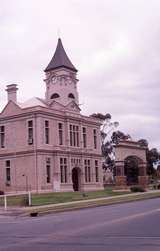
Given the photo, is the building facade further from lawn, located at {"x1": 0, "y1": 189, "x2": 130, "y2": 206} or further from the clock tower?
lawn, located at {"x1": 0, "y1": 189, "x2": 130, "y2": 206}

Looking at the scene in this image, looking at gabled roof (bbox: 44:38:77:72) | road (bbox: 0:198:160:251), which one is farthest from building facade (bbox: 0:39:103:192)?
road (bbox: 0:198:160:251)

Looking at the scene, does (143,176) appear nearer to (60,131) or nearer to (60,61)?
(60,131)

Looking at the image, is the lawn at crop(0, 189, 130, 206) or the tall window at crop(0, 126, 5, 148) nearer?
the lawn at crop(0, 189, 130, 206)

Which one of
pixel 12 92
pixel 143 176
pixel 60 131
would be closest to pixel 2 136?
pixel 12 92

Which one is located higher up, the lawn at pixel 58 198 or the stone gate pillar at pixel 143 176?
the stone gate pillar at pixel 143 176

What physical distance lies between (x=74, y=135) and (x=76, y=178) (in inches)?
224

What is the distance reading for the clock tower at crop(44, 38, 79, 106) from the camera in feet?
210

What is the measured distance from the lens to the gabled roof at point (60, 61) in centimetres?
6468

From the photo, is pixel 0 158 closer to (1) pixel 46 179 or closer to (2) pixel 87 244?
(1) pixel 46 179

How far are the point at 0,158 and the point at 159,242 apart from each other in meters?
48.1

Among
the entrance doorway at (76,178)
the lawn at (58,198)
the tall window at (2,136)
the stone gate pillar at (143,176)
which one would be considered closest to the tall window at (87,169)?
the entrance doorway at (76,178)

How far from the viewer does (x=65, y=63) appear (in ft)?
214

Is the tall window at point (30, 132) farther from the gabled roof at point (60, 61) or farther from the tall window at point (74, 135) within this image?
the gabled roof at point (60, 61)

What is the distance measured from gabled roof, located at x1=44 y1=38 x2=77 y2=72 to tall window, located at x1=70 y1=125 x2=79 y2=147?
831 cm
